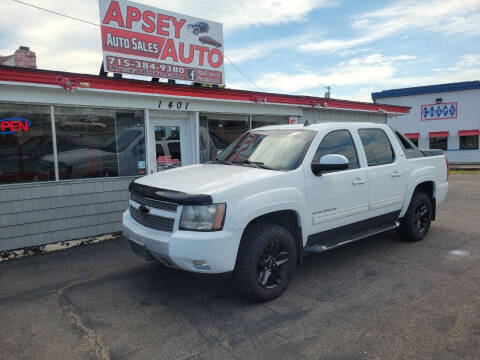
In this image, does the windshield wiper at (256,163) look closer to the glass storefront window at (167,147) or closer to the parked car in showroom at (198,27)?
the glass storefront window at (167,147)

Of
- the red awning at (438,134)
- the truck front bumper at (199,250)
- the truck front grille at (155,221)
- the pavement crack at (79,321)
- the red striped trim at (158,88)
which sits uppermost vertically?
the red striped trim at (158,88)

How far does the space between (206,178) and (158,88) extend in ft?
13.0

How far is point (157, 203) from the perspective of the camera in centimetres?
388

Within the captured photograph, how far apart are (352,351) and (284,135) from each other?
8.98 feet

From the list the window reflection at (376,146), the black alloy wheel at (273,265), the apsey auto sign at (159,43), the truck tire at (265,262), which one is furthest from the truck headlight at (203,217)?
the apsey auto sign at (159,43)

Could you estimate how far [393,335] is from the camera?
3.21 m

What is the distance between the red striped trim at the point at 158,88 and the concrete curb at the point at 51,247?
8.87ft

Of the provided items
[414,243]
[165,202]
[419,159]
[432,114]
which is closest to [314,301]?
[165,202]

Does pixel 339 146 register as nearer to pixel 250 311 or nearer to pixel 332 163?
pixel 332 163

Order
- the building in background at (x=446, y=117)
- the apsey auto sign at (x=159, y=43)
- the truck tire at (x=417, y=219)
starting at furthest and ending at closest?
the building in background at (x=446, y=117) → the apsey auto sign at (x=159, y=43) → the truck tire at (x=417, y=219)

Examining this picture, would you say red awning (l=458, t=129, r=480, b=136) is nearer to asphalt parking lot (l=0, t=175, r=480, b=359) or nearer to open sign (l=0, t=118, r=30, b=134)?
asphalt parking lot (l=0, t=175, r=480, b=359)

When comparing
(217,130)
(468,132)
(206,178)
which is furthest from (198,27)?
(468,132)

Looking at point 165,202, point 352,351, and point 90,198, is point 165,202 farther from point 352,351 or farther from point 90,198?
point 90,198

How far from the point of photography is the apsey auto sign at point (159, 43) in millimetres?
7184
